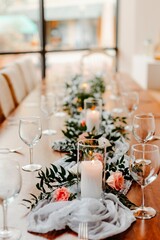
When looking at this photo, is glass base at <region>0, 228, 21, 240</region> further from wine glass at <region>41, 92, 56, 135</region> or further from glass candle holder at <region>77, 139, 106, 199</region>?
wine glass at <region>41, 92, 56, 135</region>

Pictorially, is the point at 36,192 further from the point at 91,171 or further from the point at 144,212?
the point at 144,212

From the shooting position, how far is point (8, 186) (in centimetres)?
106

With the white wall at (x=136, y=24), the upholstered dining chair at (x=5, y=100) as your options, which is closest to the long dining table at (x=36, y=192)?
the upholstered dining chair at (x=5, y=100)

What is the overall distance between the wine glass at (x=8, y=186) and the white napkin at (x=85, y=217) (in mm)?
56

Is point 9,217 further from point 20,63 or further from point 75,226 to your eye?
point 20,63

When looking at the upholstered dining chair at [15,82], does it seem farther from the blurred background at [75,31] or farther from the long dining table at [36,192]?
the blurred background at [75,31]

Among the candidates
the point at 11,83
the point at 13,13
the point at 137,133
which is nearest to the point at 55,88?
the point at 11,83

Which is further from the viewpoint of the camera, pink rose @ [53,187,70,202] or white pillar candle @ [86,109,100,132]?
white pillar candle @ [86,109,100,132]

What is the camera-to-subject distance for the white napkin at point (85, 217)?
1070 mm

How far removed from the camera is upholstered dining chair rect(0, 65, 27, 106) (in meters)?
3.62

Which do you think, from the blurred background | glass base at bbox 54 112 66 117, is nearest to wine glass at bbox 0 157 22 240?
glass base at bbox 54 112 66 117

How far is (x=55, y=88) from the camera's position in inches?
146

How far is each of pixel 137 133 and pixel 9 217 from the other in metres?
0.70

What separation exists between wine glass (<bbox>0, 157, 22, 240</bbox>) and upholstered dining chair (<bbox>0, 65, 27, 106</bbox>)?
2497mm
